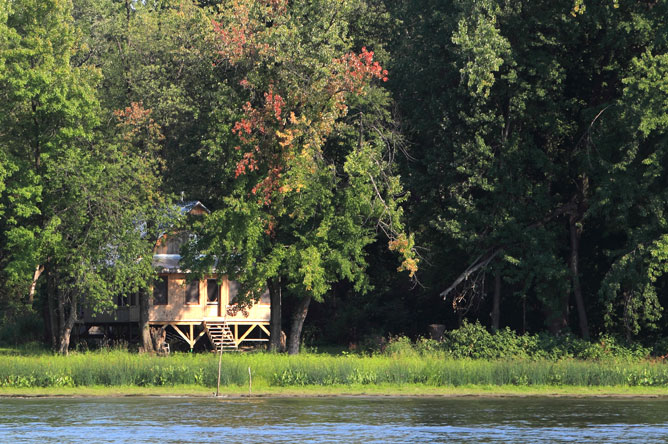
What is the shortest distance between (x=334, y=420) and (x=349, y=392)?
7656 mm

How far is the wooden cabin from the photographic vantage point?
56.3m

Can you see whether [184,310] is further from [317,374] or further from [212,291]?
[317,374]

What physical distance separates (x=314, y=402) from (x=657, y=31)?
21279mm

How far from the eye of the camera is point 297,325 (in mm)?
51656

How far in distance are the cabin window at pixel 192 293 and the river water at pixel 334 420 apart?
22.9m

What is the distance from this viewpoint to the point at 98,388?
37.1 metres

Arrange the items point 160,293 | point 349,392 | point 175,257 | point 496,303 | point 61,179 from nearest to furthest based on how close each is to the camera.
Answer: point 349,392 → point 61,179 → point 496,303 → point 175,257 → point 160,293

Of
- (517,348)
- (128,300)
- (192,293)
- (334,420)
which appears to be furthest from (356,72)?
(128,300)

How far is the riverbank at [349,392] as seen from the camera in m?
36.1

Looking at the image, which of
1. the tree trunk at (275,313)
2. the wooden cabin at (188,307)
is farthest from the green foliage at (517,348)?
the wooden cabin at (188,307)

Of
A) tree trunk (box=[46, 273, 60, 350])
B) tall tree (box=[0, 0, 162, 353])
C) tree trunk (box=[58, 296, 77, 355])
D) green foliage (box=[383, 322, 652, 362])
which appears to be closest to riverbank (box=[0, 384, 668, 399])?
green foliage (box=[383, 322, 652, 362])

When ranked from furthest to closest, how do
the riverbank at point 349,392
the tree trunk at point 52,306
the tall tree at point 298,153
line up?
1. the tree trunk at point 52,306
2. the tall tree at point 298,153
3. the riverbank at point 349,392

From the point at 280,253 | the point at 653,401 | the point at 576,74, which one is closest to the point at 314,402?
the point at 653,401

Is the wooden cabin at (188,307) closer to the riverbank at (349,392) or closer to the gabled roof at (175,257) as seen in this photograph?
the gabled roof at (175,257)
